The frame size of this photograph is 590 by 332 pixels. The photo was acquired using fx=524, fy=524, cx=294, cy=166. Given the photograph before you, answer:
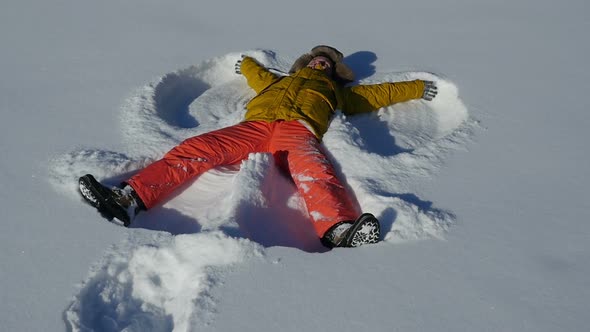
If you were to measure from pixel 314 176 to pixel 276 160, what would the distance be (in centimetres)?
41

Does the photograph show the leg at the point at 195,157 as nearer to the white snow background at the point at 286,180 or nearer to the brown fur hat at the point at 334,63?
the white snow background at the point at 286,180

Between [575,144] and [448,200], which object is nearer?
[448,200]

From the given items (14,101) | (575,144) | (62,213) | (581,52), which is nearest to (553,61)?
(581,52)

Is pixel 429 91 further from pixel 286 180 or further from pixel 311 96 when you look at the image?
pixel 286 180

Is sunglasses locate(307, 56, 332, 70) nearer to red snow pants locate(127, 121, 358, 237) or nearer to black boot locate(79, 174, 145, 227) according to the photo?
red snow pants locate(127, 121, 358, 237)

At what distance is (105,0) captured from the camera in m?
5.17

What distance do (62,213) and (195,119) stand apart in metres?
1.39

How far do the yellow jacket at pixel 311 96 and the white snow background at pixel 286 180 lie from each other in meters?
0.13

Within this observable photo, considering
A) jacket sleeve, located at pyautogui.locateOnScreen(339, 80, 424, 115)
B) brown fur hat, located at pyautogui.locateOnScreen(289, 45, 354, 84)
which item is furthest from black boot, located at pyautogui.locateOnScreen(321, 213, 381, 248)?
brown fur hat, located at pyautogui.locateOnScreen(289, 45, 354, 84)

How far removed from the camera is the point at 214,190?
2953mm

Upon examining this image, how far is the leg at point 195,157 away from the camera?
2756 mm

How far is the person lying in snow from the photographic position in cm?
258

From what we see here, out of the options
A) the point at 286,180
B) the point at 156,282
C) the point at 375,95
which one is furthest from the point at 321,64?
the point at 156,282

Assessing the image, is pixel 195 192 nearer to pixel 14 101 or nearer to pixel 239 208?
pixel 239 208
